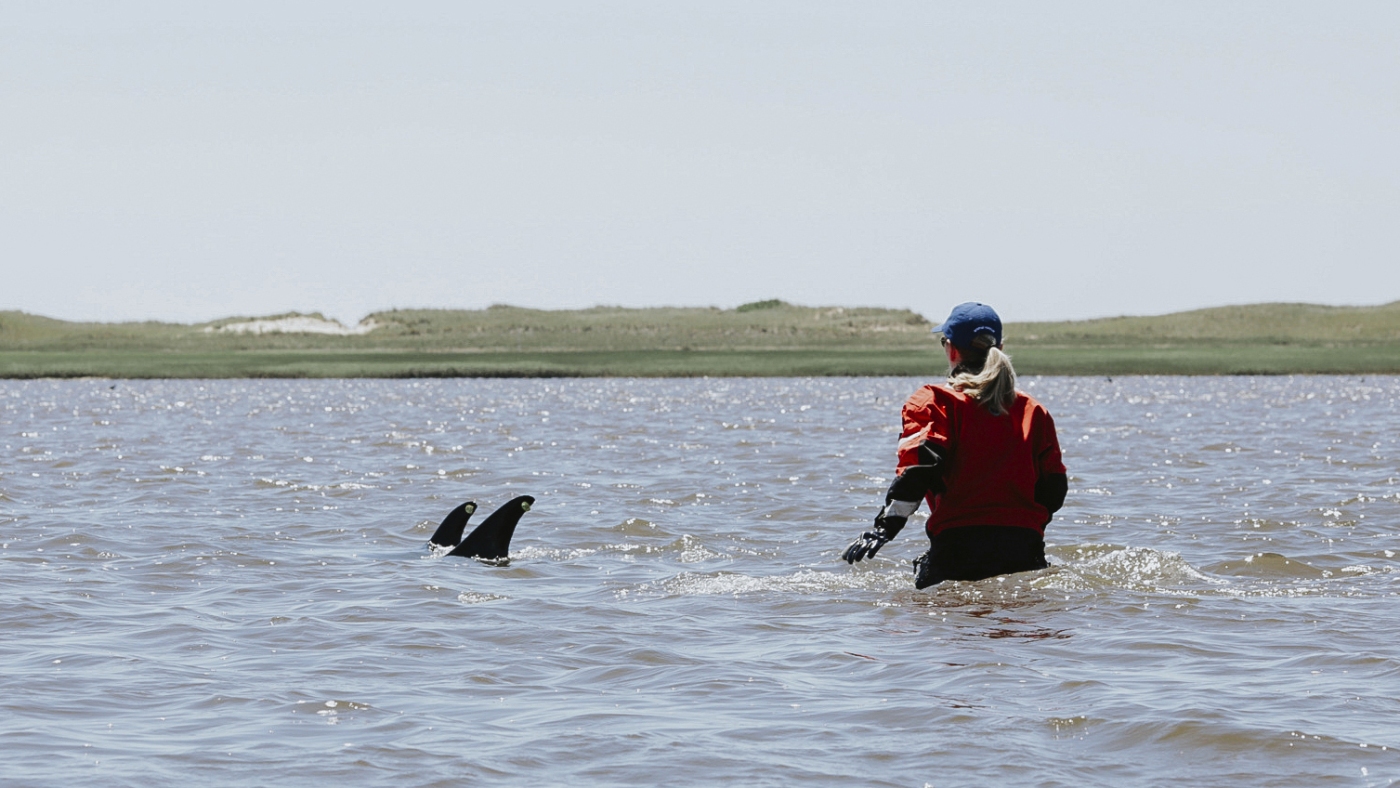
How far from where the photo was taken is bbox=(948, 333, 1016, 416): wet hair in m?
9.93

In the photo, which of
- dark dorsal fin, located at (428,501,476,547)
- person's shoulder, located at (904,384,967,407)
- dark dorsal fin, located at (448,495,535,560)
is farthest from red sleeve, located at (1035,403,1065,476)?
dark dorsal fin, located at (428,501,476,547)

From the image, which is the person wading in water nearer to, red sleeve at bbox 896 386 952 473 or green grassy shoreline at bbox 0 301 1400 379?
red sleeve at bbox 896 386 952 473

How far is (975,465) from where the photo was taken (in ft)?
33.2

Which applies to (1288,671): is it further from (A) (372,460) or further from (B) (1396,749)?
(A) (372,460)

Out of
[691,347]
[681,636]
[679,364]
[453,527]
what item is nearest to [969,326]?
[681,636]

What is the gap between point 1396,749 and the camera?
6730 mm

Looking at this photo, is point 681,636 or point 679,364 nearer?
point 681,636

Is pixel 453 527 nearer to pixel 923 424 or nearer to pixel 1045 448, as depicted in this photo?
pixel 923 424

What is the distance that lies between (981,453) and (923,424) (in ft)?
1.59

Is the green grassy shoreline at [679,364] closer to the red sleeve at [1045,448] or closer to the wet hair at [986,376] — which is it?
the red sleeve at [1045,448]

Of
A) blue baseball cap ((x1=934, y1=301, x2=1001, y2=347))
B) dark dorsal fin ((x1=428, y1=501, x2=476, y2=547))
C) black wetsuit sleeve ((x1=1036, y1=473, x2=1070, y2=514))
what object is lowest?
dark dorsal fin ((x1=428, y1=501, x2=476, y2=547))

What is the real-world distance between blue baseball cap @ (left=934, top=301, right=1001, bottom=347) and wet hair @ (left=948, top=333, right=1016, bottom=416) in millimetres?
33

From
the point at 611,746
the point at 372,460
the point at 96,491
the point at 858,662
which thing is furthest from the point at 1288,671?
the point at 372,460

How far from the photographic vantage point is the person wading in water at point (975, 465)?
32.6 feet
